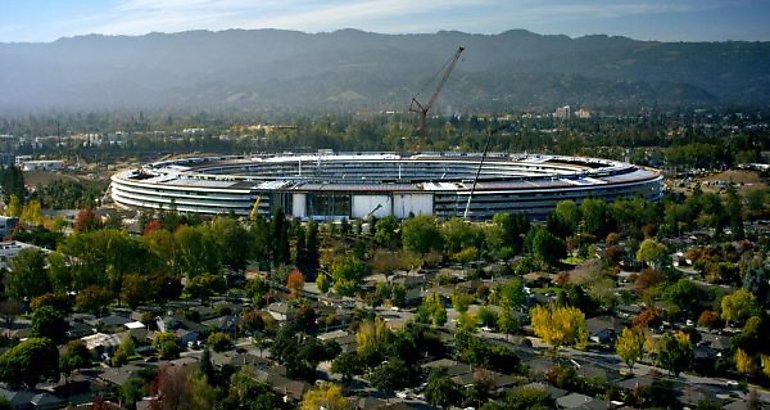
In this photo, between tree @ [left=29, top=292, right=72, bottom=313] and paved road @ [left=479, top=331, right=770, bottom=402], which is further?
tree @ [left=29, top=292, right=72, bottom=313]

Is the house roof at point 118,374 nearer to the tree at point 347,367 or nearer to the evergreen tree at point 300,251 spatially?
the tree at point 347,367

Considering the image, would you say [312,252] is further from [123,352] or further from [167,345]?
[123,352]

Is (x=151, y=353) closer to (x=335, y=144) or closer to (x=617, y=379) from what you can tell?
(x=617, y=379)

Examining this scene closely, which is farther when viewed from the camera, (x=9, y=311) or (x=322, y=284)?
(x=322, y=284)

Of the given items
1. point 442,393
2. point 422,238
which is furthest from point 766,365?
point 422,238

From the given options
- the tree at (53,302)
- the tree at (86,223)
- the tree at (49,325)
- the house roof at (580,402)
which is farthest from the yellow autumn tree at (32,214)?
the house roof at (580,402)

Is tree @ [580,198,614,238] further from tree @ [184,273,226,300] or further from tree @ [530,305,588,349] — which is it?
tree @ [184,273,226,300]

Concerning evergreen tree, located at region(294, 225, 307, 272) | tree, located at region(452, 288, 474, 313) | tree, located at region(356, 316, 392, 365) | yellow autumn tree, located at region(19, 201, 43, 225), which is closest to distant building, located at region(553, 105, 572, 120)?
yellow autumn tree, located at region(19, 201, 43, 225)

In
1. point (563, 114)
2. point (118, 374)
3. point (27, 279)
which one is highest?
point (563, 114)
